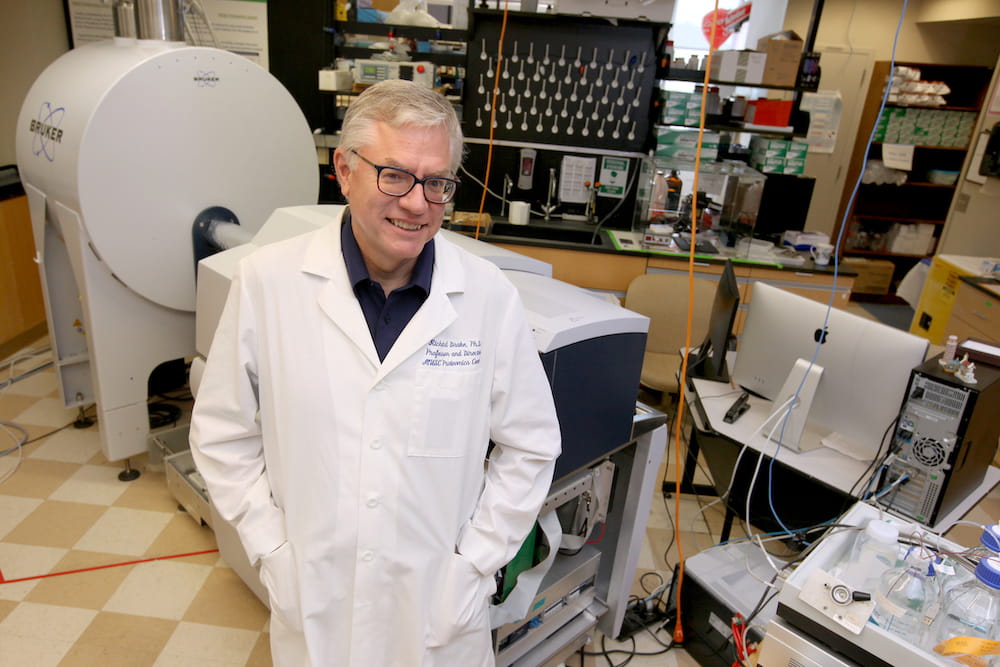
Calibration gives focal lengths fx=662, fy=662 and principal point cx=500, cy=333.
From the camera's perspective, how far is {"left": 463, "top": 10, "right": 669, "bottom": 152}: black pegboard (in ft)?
12.5

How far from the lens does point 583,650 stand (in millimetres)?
2035

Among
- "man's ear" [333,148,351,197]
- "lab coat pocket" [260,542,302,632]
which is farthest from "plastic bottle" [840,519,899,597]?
"man's ear" [333,148,351,197]

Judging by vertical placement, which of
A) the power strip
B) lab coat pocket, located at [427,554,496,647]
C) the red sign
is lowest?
the power strip

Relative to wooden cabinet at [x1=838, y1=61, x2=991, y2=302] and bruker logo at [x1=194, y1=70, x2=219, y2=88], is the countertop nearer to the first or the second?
bruker logo at [x1=194, y1=70, x2=219, y2=88]

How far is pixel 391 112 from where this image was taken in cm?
107

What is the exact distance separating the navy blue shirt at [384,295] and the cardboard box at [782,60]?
3.27 m

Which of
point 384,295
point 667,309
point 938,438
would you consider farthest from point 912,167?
point 384,295

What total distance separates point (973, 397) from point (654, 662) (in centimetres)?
117

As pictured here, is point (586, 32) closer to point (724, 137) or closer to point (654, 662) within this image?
point (724, 137)

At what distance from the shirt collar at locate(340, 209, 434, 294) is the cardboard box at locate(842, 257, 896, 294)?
206 inches

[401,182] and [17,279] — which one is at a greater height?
[401,182]

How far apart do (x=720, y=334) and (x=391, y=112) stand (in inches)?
63.3

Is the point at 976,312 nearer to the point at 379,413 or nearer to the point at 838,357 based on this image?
the point at 838,357

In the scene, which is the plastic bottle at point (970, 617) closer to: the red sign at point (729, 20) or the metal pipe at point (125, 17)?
the metal pipe at point (125, 17)
